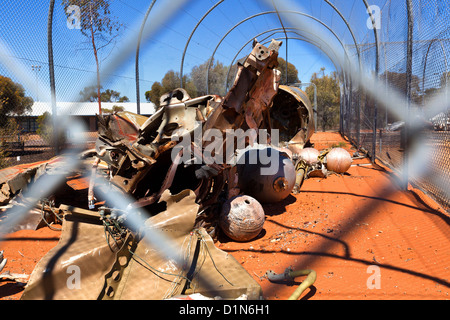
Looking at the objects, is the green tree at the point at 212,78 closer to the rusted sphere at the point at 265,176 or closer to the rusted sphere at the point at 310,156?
the rusted sphere at the point at 310,156

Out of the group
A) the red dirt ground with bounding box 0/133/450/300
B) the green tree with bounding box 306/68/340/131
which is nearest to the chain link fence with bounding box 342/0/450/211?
the red dirt ground with bounding box 0/133/450/300

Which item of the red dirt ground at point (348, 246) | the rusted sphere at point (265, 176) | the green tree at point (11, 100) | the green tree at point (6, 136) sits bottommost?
the red dirt ground at point (348, 246)

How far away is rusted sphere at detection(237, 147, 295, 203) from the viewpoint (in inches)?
257

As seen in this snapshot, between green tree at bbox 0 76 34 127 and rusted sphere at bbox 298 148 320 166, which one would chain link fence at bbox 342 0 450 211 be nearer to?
rusted sphere at bbox 298 148 320 166

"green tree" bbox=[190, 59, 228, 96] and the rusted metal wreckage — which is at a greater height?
"green tree" bbox=[190, 59, 228, 96]

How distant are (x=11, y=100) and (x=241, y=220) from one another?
9.91 meters

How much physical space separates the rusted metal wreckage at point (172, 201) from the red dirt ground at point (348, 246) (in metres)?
0.46

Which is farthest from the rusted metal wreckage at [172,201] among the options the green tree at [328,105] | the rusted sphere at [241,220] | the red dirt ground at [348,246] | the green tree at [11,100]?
the green tree at [328,105]

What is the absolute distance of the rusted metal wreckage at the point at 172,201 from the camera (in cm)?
353

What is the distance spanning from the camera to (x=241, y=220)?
16.5ft

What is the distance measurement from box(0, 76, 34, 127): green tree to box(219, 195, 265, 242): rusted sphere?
305 inches

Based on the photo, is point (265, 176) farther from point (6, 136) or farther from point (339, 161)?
point (6, 136)

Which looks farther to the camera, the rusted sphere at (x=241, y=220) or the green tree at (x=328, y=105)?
the green tree at (x=328, y=105)

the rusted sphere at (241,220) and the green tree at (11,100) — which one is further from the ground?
the green tree at (11,100)
